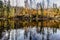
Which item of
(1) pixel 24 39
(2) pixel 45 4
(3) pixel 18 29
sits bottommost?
(1) pixel 24 39

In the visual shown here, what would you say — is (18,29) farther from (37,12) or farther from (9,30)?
(37,12)

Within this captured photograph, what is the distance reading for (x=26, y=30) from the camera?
1749mm

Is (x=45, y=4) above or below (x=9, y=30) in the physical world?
above

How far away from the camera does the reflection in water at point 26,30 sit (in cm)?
173

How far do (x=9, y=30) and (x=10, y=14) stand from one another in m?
0.18

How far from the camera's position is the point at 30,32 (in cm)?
175

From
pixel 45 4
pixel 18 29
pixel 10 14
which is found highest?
pixel 45 4

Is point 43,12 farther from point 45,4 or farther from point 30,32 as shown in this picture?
point 30,32

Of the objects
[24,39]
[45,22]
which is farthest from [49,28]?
[24,39]

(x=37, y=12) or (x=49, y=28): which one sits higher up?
(x=37, y=12)

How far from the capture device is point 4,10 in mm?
1764

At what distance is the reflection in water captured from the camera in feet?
5.69

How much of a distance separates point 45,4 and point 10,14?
0.41 m

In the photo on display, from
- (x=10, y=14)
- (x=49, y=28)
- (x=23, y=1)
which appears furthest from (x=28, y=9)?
(x=49, y=28)
